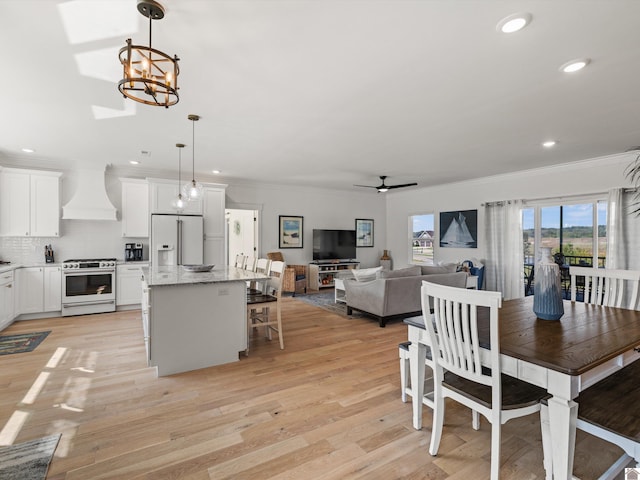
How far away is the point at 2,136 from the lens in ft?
13.5

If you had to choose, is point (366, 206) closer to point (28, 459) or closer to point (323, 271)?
point (323, 271)

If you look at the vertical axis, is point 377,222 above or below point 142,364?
above

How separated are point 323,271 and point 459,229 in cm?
337

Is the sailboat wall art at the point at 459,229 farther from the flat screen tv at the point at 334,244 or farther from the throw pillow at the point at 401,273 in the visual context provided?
the throw pillow at the point at 401,273

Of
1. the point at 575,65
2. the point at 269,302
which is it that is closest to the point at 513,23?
the point at 575,65

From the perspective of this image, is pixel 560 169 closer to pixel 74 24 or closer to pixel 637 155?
pixel 637 155

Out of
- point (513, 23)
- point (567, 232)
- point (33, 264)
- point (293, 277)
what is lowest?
point (293, 277)

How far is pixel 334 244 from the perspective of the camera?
329 inches

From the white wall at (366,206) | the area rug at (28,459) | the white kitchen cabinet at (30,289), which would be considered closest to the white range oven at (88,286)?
the white kitchen cabinet at (30,289)

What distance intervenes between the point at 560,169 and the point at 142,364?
6968 millimetres

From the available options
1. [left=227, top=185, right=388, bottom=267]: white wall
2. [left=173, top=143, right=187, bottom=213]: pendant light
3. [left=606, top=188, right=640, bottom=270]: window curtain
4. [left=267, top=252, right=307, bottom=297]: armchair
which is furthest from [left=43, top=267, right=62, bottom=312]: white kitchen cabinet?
[left=606, top=188, right=640, bottom=270]: window curtain

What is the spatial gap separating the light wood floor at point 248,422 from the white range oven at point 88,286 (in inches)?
70.2

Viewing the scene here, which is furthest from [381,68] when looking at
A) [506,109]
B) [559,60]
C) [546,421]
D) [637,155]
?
[637,155]

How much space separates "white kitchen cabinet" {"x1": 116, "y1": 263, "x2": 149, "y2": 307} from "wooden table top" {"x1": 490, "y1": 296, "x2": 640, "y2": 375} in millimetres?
5730
